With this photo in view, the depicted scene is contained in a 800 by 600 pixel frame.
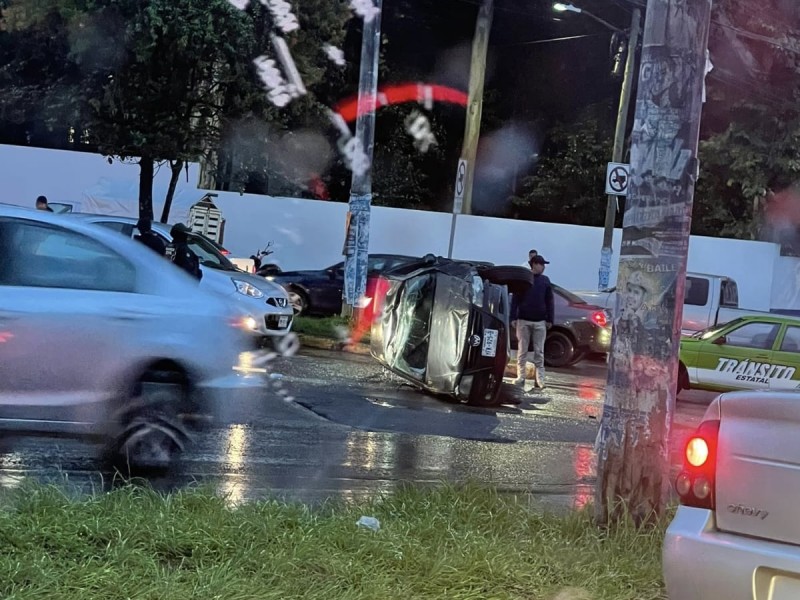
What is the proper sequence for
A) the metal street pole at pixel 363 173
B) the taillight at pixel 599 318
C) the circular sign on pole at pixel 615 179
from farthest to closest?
the circular sign on pole at pixel 615 179, the metal street pole at pixel 363 173, the taillight at pixel 599 318

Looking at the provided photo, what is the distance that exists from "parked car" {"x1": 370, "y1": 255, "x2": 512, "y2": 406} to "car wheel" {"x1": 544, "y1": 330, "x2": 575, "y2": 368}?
4.82 m

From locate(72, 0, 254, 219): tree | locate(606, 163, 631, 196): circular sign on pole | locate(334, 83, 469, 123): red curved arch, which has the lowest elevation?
locate(606, 163, 631, 196): circular sign on pole

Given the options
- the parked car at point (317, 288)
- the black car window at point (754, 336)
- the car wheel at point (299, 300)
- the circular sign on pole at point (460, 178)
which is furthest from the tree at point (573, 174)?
the black car window at point (754, 336)

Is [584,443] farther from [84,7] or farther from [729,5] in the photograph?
[729,5]

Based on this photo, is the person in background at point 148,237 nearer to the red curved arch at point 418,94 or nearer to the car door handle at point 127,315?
the car door handle at point 127,315

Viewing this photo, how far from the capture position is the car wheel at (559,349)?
15.9 meters

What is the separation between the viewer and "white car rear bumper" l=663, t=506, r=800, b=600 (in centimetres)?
312

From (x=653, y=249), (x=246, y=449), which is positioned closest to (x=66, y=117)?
(x=246, y=449)

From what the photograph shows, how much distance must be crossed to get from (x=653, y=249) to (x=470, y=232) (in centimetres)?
1873

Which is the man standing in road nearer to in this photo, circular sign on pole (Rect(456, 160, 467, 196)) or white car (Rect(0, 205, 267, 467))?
circular sign on pole (Rect(456, 160, 467, 196))

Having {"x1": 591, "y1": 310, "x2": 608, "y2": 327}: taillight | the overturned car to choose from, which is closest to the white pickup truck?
{"x1": 591, "y1": 310, "x2": 608, "y2": 327}: taillight

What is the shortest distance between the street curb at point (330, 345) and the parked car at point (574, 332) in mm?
2580

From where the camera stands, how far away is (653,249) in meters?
5.45

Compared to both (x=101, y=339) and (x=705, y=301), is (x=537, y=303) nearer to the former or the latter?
(x=705, y=301)
